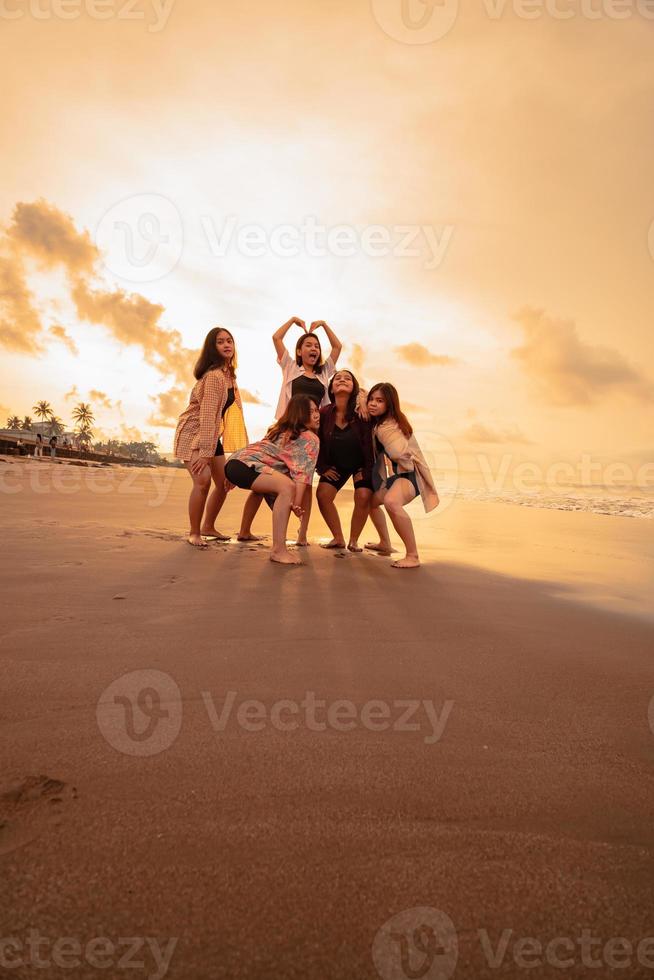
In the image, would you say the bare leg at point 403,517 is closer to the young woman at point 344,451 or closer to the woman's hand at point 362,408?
the young woman at point 344,451

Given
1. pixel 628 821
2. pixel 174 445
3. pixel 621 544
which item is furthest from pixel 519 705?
pixel 621 544

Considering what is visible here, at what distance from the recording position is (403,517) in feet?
15.2

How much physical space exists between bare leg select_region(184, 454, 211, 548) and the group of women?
0.4 inches

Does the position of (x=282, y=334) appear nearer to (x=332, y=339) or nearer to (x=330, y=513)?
(x=332, y=339)

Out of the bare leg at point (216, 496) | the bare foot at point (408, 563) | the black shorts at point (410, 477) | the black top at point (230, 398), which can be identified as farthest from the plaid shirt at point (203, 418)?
the bare foot at point (408, 563)

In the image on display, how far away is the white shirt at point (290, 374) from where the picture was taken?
234 inches

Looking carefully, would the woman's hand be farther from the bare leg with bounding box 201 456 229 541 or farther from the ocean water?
the ocean water

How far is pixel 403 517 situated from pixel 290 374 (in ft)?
7.75

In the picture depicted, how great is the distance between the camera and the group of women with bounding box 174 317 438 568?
4.77m

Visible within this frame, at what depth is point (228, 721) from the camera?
59.2 inches

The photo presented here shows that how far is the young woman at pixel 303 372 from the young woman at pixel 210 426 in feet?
1.24

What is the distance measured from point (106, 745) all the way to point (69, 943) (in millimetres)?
573

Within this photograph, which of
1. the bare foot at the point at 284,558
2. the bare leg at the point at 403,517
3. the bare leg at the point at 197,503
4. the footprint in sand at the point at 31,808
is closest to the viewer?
the footprint in sand at the point at 31,808

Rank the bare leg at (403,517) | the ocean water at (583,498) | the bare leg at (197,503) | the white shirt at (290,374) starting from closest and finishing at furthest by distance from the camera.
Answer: the bare leg at (403,517)
the bare leg at (197,503)
the white shirt at (290,374)
the ocean water at (583,498)
